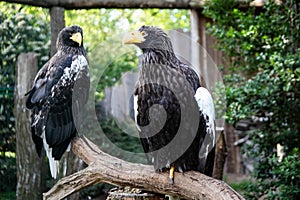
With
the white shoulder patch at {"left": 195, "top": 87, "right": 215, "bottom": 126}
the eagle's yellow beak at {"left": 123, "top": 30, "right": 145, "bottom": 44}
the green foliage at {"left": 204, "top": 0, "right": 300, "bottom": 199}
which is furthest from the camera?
the green foliage at {"left": 204, "top": 0, "right": 300, "bottom": 199}

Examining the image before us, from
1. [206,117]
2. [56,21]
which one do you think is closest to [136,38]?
[206,117]

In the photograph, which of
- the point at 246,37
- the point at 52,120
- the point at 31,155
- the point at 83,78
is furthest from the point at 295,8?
the point at 31,155

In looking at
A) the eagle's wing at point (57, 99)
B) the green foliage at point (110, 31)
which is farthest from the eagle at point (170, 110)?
the green foliage at point (110, 31)

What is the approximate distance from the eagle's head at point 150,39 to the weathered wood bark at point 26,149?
218 centimetres

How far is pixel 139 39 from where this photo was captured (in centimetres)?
295

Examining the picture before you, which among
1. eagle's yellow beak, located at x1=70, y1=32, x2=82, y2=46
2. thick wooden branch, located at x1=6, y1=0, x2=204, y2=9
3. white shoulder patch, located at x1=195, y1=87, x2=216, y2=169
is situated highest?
thick wooden branch, located at x1=6, y1=0, x2=204, y2=9

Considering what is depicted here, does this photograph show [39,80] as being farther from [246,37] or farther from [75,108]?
[246,37]

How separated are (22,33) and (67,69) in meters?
2.71

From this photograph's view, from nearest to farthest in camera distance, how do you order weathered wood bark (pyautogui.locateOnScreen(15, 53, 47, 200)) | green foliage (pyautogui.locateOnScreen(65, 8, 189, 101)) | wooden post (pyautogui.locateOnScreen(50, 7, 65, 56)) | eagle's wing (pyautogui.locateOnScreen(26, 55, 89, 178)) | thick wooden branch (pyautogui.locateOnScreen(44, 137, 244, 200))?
1. thick wooden branch (pyautogui.locateOnScreen(44, 137, 244, 200))
2. eagle's wing (pyautogui.locateOnScreen(26, 55, 89, 178))
3. weathered wood bark (pyautogui.locateOnScreen(15, 53, 47, 200))
4. wooden post (pyautogui.locateOnScreen(50, 7, 65, 56))
5. green foliage (pyautogui.locateOnScreen(65, 8, 189, 101))

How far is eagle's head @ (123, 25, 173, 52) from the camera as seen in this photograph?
295 centimetres

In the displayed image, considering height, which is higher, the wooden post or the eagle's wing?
the wooden post

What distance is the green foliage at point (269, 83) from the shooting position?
4121mm

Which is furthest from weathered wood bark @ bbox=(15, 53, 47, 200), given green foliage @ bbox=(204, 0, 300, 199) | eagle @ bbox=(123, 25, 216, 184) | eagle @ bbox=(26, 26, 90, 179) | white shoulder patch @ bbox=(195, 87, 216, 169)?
white shoulder patch @ bbox=(195, 87, 216, 169)

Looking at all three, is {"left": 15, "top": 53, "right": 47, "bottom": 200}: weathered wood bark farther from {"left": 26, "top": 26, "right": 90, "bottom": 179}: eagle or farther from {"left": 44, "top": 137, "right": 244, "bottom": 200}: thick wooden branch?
{"left": 44, "top": 137, "right": 244, "bottom": 200}: thick wooden branch
